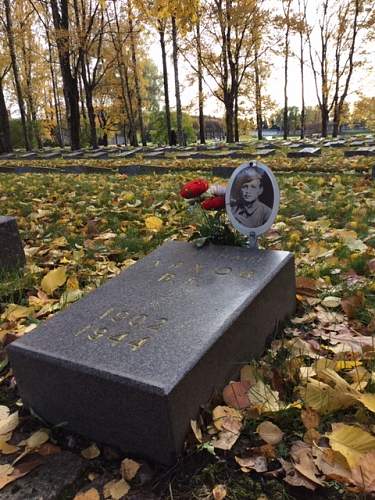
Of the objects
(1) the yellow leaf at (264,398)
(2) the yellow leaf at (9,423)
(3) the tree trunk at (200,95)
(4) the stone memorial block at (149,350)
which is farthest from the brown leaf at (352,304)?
(3) the tree trunk at (200,95)

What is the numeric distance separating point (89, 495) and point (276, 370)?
2.87 feet

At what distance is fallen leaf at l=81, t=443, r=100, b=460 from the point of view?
4.94 ft

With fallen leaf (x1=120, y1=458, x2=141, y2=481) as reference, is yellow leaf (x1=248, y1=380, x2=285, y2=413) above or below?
above

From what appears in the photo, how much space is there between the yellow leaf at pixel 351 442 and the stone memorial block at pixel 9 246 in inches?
102

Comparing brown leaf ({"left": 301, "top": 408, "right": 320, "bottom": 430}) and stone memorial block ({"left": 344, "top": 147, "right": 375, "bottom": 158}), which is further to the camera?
stone memorial block ({"left": 344, "top": 147, "right": 375, "bottom": 158})

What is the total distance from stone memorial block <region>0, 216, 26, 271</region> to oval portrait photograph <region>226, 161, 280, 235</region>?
5.51 ft

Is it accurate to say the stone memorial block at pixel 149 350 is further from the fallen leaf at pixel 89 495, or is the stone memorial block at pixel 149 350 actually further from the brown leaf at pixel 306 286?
the brown leaf at pixel 306 286

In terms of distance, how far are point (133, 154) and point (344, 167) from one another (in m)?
7.96

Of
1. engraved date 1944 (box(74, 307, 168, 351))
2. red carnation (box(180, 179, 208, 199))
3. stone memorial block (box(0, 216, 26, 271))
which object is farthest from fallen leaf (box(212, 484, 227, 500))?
stone memorial block (box(0, 216, 26, 271))

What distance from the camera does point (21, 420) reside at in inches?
68.0

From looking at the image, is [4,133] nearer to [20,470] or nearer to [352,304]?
[352,304]

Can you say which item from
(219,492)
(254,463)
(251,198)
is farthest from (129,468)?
(251,198)

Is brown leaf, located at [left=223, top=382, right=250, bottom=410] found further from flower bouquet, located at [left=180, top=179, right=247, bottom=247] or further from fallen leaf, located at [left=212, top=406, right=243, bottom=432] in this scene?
flower bouquet, located at [left=180, top=179, right=247, bottom=247]

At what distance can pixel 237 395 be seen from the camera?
1.65 metres
